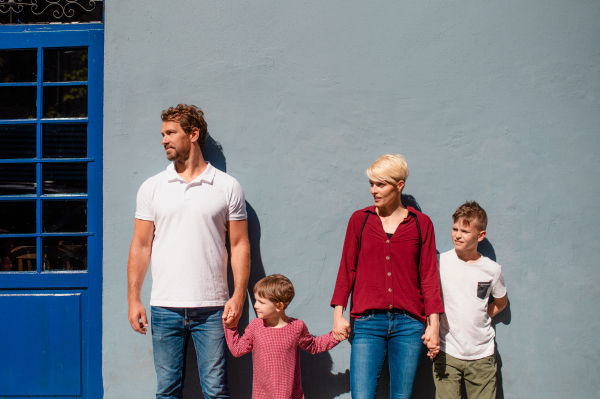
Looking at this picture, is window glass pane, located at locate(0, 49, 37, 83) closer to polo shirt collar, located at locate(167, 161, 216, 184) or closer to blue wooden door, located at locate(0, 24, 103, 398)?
blue wooden door, located at locate(0, 24, 103, 398)

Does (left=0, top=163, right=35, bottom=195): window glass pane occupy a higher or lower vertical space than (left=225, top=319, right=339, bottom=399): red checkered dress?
higher

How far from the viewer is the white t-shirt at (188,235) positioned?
9.08 feet

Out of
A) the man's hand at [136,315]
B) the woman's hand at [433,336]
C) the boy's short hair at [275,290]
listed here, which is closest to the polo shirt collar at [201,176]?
the boy's short hair at [275,290]

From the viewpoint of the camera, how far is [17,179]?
3471 millimetres

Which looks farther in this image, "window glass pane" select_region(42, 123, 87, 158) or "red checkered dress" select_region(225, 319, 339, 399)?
"window glass pane" select_region(42, 123, 87, 158)

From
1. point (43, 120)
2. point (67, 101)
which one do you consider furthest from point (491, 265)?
point (43, 120)

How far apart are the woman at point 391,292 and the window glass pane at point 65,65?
8.28 feet

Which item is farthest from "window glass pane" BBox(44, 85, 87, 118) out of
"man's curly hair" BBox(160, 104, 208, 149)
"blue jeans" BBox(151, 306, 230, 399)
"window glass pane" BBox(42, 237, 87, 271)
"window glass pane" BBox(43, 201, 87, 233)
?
"blue jeans" BBox(151, 306, 230, 399)

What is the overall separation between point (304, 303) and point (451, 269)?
1114 millimetres

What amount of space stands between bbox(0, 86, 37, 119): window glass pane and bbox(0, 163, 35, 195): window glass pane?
Result: 0.42 meters

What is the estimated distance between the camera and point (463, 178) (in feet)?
10.5

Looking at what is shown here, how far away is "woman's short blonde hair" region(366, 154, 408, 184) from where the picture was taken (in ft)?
9.02

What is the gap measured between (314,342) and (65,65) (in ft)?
9.76

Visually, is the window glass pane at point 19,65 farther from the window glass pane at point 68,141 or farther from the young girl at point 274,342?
the young girl at point 274,342
